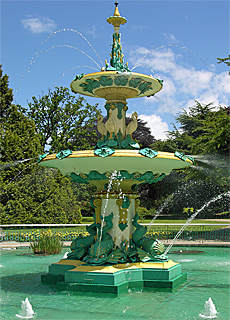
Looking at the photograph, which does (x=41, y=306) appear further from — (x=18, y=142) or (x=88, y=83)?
(x=18, y=142)

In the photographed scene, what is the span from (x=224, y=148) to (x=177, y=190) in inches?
673

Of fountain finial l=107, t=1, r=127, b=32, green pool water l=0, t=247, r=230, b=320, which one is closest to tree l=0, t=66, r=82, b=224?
green pool water l=0, t=247, r=230, b=320

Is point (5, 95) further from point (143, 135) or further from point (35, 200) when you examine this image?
point (143, 135)

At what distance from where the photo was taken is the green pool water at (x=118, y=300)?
19.3 feet

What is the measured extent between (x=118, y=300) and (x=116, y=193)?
2.34 metres

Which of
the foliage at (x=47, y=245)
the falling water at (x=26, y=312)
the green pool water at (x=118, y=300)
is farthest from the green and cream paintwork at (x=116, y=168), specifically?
the foliage at (x=47, y=245)

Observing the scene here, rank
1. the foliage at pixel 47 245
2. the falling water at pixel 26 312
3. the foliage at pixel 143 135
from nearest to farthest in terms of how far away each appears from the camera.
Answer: the falling water at pixel 26 312 → the foliage at pixel 47 245 → the foliage at pixel 143 135

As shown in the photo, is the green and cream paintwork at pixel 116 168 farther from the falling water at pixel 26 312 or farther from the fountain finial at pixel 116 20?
the falling water at pixel 26 312

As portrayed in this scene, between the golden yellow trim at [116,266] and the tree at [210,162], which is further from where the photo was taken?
the tree at [210,162]

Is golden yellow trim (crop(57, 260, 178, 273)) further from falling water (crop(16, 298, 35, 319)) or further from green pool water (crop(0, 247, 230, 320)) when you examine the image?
falling water (crop(16, 298, 35, 319))

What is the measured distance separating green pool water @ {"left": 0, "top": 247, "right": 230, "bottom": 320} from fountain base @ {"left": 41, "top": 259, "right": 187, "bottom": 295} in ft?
0.58

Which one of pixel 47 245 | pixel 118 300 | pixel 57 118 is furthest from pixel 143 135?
pixel 118 300

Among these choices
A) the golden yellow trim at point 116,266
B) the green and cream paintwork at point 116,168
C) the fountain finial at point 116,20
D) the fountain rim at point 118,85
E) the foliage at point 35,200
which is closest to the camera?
the golden yellow trim at point 116,266

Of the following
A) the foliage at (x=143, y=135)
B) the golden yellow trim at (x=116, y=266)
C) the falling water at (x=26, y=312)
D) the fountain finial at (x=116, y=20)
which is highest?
the foliage at (x=143, y=135)
